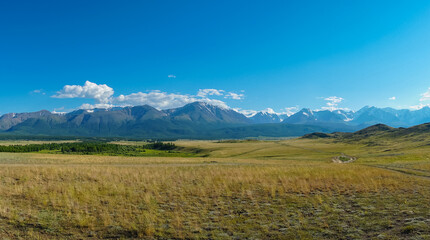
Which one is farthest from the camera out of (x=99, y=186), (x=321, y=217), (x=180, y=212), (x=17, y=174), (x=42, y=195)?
(x=17, y=174)

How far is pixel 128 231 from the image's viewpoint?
Result: 1079 cm

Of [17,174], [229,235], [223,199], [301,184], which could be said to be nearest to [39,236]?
[229,235]

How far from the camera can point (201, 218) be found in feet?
40.9

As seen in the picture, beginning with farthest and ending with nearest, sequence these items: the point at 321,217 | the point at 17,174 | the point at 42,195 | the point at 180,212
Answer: the point at 17,174
the point at 42,195
the point at 180,212
the point at 321,217

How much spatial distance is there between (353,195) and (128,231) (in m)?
15.0

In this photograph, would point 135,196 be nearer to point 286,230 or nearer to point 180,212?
point 180,212

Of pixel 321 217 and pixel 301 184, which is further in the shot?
pixel 301 184

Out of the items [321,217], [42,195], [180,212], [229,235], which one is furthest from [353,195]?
[42,195]

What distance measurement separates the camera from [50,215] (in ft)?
42.2

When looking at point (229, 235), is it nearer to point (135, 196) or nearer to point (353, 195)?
point (135, 196)

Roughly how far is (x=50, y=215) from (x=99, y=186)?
6.27m

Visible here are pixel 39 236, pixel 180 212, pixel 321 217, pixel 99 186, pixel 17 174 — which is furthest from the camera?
pixel 17 174

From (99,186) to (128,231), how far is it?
9955 millimetres

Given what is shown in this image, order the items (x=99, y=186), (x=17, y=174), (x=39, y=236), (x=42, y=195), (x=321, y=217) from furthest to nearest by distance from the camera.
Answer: (x=17, y=174) → (x=99, y=186) → (x=42, y=195) → (x=321, y=217) → (x=39, y=236)
